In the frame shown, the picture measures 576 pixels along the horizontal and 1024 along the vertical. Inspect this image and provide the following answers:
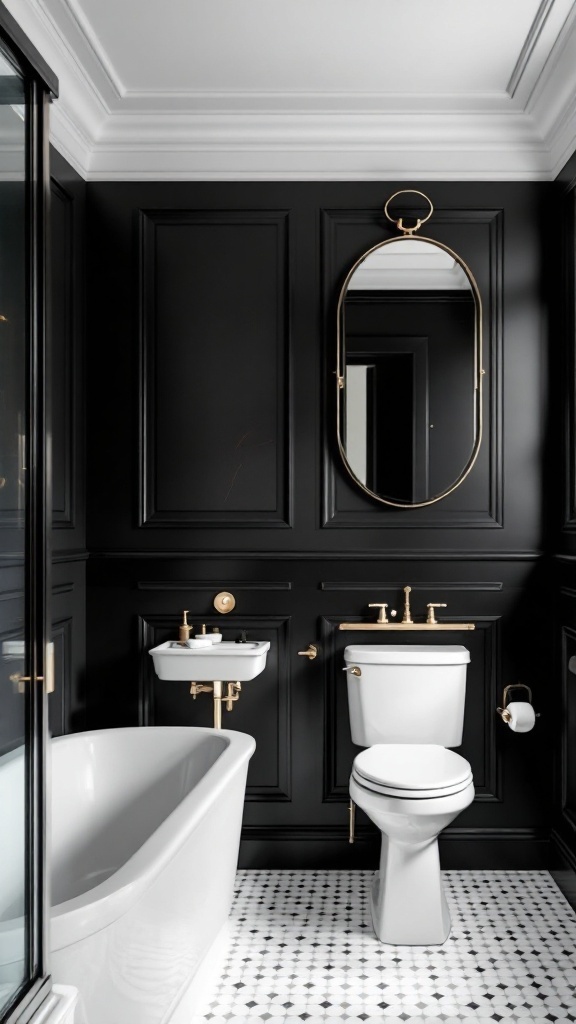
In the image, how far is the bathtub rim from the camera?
4.37 ft

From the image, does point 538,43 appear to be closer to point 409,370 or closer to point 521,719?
point 409,370

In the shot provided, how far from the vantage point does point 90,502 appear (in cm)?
292

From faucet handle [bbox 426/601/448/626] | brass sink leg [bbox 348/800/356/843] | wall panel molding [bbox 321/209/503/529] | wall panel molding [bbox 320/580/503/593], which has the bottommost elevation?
brass sink leg [bbox 348/800/356/843]

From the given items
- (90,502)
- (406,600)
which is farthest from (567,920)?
(90,502)

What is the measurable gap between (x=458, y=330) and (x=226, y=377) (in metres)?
0.85

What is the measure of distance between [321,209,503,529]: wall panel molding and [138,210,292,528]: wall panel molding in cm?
16

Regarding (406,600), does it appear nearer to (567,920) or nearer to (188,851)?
(567,920)

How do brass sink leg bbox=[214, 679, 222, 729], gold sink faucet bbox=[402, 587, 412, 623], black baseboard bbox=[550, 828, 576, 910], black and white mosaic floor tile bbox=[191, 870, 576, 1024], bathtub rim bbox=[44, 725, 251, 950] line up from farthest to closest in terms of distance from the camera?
gold sink faucet bbox=[402, 587, 412, 623] → brass sink leg bbox=[214, 679, 222, 729] → black baseboard bbox=[550, 828, 576, 910] → black and white mosaic floor tile bbox=[191, 870, 576, 1024] → bathtub rim bbox=[44, 725, 251, 950]

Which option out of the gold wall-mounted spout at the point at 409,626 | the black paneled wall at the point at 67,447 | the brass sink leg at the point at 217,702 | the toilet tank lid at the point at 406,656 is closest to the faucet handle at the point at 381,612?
the gold wall-mounted spout at the point at 409,626

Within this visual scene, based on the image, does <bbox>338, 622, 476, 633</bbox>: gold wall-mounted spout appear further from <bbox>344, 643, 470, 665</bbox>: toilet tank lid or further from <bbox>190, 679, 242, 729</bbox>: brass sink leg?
<bbox>190, 679, 242, 729</bbox>: brass sink leg

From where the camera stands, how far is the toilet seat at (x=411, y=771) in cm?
226

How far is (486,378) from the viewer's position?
2.87 metres

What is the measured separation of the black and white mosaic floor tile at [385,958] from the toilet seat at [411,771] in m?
0.48

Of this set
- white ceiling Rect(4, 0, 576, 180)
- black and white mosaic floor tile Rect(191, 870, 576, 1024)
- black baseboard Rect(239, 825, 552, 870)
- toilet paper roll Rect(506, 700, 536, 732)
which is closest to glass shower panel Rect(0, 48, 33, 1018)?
black and white mosaic floor tile Rect(191, 870, 576, 1024)
